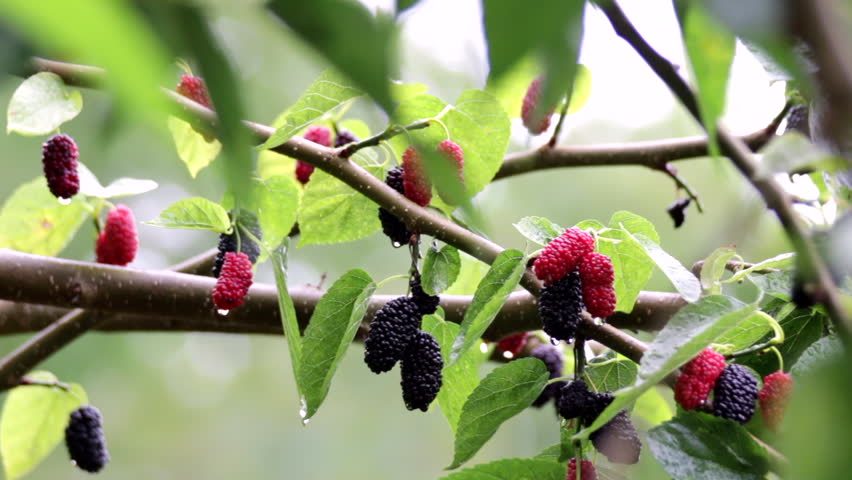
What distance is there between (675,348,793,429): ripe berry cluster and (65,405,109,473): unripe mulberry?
53 cm

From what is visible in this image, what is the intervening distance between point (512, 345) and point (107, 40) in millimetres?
701

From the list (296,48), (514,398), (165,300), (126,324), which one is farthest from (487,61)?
(126,324)

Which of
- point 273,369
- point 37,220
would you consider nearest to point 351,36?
point 37,220

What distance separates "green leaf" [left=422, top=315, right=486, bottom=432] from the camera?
61 cm

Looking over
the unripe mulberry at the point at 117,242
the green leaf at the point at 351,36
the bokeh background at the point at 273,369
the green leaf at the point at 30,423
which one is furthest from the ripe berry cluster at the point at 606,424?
the bokeh background at the point at 273,369

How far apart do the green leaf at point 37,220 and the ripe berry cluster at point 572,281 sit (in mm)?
504

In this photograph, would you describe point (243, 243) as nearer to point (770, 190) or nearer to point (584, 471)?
point (584, 471)

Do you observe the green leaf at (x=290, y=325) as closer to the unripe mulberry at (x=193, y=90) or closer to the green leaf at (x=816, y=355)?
the unripe mulberry at (x=193, y=90)

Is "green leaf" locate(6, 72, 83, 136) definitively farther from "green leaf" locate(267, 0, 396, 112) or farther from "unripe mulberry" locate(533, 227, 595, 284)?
"green leaf" locate(267, 0, 396, 112)

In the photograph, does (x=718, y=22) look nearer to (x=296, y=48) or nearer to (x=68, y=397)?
(x=296, y=48)

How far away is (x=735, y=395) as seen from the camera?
1.55ft

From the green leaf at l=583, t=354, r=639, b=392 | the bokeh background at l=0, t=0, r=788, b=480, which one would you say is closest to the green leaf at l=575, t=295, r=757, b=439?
the green leaf at l=583, t=354, r=639, b=392

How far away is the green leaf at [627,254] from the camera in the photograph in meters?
0.57

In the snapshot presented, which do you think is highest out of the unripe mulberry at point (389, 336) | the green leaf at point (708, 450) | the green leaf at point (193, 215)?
the green leaf at point (708, 450)
